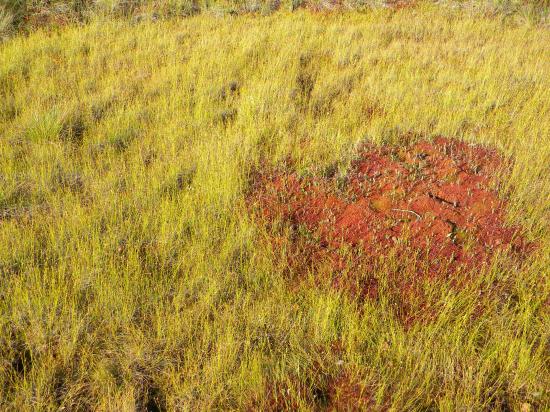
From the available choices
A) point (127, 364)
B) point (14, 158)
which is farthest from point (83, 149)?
point (127, 364)

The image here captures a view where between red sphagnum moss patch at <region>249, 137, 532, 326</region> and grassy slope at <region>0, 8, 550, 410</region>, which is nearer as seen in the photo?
grassy slope at <region>0, 8, 550, 410</region>

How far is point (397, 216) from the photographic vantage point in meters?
3.67

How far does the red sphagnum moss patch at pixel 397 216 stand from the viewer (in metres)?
3.16

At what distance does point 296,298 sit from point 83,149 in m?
3.21

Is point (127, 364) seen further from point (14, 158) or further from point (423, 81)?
point (423, 81)

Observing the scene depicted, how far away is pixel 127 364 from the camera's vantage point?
8.00 ft

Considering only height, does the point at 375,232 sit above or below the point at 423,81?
below

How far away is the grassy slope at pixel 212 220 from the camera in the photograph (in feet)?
7.85

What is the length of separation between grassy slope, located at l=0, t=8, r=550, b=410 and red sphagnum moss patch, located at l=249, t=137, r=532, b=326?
211 millimetres

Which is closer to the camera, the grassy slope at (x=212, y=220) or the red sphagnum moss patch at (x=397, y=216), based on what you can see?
the grassy slope at (x=212, y=220)

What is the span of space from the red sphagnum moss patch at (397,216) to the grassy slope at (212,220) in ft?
0.69

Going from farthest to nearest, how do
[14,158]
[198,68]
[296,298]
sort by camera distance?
[198,68] → [14,158] → [296,298]

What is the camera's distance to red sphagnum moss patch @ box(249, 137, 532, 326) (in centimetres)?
316

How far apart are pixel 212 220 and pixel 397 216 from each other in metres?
1.61
